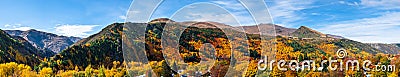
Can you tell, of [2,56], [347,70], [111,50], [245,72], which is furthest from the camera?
[111,50]

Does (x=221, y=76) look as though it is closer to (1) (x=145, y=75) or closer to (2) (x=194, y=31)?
(1) (x=145, y=75)

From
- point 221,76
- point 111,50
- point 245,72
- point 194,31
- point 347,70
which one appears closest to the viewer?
point 221,76

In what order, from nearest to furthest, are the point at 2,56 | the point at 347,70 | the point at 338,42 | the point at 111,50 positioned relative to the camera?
the point at 347,70, the point at 2,56, the point at 111,50, the point at 338,42

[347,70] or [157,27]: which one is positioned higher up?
[157,27]

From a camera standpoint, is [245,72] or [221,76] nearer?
[221,76]

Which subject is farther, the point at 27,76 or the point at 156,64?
the point at 27,76

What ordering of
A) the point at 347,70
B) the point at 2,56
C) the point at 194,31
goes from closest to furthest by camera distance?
the point at 347,70 → the point at 2,56 → the point at 194,31

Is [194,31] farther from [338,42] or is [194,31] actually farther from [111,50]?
[338,42]

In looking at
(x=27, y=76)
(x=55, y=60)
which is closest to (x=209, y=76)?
(x=27, y=76)

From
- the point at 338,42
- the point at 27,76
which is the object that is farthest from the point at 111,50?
the point at 338,42
